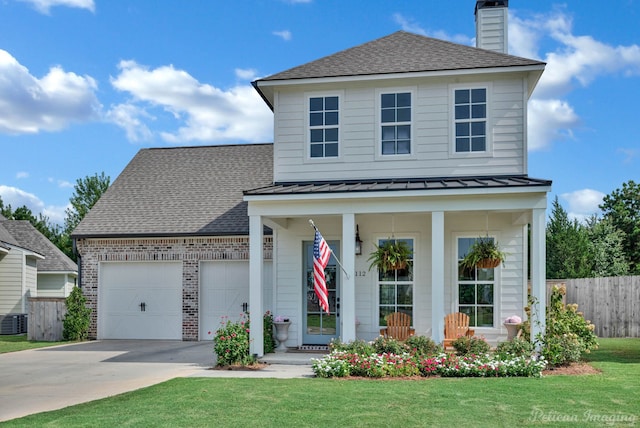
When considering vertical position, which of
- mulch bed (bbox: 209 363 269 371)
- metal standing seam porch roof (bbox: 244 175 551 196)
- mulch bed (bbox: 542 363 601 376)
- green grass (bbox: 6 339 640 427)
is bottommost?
mulch bed (bbox: 209 363 269 371)

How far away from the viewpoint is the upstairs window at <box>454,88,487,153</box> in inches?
547

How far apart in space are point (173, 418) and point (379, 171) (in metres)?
7.91

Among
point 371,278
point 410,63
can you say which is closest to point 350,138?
point 410,63

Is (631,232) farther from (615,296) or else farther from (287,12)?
(287,12)

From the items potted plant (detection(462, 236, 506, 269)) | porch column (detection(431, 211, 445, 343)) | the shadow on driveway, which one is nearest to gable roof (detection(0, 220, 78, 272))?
the shadow on driveway

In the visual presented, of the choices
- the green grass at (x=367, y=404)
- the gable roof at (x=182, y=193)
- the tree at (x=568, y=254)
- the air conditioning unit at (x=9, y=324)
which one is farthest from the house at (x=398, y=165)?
the air conditioning unit at (x=9, y=324)

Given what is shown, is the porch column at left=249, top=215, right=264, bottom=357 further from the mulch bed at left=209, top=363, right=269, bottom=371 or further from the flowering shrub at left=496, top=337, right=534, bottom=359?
the flowering shrub at left=496, top=337, right=534, bottom=359

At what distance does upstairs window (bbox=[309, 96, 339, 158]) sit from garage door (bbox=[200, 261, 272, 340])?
4627mm

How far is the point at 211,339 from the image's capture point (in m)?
17.8

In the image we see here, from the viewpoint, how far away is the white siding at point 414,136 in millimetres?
13781

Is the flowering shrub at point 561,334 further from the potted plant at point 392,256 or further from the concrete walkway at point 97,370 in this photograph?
the concrete walkway at point 97,370

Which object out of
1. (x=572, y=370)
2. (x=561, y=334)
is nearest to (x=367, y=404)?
(x=572, y=370)

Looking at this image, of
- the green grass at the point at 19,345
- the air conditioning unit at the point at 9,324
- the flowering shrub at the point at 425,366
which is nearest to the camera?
the flowering shrub at the point at 425,366

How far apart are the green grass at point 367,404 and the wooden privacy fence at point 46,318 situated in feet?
31.7
